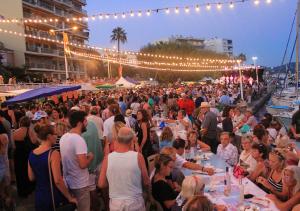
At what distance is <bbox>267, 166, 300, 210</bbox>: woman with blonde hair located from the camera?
4484mm

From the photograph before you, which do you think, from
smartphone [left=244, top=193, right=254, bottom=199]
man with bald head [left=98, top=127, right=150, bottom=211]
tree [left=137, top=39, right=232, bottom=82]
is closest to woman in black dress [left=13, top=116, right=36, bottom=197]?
man with bald head [left=98, top=127, right=150, bottom=211]

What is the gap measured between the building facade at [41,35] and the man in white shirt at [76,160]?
36347 mm

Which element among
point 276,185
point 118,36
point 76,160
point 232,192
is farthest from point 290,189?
point 118,36

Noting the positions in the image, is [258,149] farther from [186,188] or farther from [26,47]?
[26,47]

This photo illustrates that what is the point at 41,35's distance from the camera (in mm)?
52281

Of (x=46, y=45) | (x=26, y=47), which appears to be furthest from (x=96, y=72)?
(x=26, y=47)

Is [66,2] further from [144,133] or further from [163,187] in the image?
[163,187]

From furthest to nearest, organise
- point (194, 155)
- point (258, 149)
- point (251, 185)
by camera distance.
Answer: point (194, 155) < point (258, 149) < point (251, 185)

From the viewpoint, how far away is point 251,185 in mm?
5262

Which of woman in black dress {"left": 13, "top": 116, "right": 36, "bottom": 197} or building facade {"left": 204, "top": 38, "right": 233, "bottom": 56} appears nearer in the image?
woman in black dress {"left": 13, "top": 116, "right": 36, "bottom": 197}

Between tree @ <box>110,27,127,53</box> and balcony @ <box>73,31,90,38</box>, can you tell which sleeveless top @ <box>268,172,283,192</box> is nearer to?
balcony @ <box>73,31,90,38</box>

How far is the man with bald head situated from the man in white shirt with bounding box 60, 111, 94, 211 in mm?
673

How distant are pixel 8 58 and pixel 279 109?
3474 cm

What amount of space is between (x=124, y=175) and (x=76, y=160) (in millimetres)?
1053
